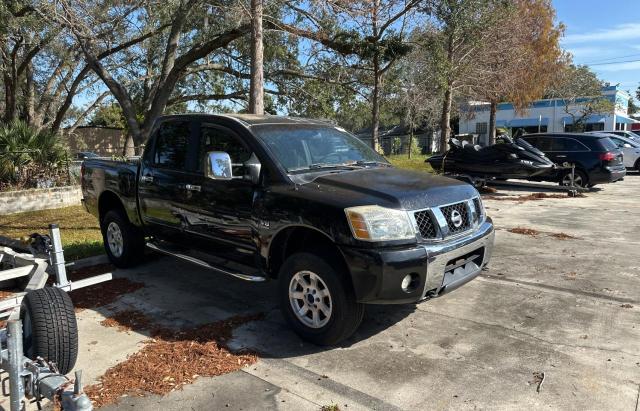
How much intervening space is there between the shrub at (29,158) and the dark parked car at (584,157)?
510 inches

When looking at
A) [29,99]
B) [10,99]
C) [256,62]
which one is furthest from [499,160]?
[29,99]

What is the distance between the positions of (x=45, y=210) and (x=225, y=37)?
6048mm

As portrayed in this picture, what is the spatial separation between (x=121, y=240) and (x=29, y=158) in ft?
23.4

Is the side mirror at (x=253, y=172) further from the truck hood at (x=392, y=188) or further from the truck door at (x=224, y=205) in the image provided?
the truck hood at (x=392, y=188)

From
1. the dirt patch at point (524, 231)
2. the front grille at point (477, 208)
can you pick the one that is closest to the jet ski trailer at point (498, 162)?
the dirt patch at point (524, 231)

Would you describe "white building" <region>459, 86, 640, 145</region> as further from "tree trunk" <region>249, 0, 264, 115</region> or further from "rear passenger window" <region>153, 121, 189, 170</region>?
"rear passenger window" <region>153, 121, 189, 170</region>

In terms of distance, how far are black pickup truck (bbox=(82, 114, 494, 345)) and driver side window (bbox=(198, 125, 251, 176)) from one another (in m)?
0.01

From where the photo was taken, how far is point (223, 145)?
524 centimetres

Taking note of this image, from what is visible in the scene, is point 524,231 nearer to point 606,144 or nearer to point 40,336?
point 40,336

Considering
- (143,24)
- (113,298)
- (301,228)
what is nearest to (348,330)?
(301,228)

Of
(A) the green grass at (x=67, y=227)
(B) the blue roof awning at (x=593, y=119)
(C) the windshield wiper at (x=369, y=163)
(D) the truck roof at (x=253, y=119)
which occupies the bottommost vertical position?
(A) the green grass at (x=67, y=227)

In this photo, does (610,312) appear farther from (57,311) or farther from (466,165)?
A: (466,165)

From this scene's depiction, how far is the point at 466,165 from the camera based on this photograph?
49.8 ft

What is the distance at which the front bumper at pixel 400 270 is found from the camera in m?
3.87
